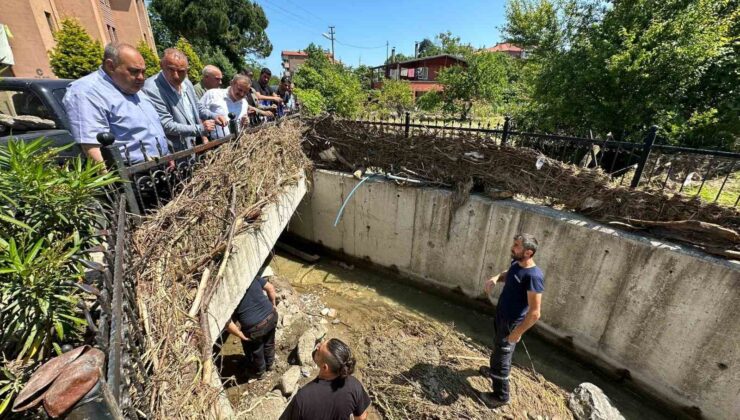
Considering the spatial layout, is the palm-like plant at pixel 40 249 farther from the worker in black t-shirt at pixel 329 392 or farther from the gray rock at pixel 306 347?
the gray rock at pixel 306 347

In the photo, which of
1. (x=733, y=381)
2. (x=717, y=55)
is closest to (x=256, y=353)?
(x=733, y=381)

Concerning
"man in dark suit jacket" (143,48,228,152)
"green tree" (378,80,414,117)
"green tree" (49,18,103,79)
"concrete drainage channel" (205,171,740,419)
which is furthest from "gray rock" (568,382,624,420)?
"green tree" (378,80,414,117)

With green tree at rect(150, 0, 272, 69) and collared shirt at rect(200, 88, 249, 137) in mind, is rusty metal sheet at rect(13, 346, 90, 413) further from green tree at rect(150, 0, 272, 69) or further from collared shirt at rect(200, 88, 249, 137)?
green tree at rect(150, 0, 272, 69)

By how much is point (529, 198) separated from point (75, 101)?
5740mm

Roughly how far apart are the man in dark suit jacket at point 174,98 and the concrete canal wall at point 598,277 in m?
2.83

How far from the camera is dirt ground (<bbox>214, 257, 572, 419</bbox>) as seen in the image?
368 cm

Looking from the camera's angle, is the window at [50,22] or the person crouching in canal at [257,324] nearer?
the person crouching in canal at [257,324]

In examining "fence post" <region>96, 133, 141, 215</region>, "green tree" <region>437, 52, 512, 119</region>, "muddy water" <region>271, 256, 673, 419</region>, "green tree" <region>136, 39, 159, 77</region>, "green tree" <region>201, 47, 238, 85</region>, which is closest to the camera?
Result: "fence post" <region>96, 133, 141, 215</region>

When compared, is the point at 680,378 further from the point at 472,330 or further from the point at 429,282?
the point at 429,282

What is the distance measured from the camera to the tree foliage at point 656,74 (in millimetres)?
5504

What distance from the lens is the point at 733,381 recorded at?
346 cm

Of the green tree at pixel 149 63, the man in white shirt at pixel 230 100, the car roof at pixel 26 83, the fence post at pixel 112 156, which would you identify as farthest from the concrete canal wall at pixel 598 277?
the green tree at pixel 149 63

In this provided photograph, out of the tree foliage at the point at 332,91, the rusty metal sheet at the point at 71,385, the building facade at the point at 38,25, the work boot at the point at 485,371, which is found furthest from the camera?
the tree foliage at the point at 332,91

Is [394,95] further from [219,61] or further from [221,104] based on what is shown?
[221,104]
